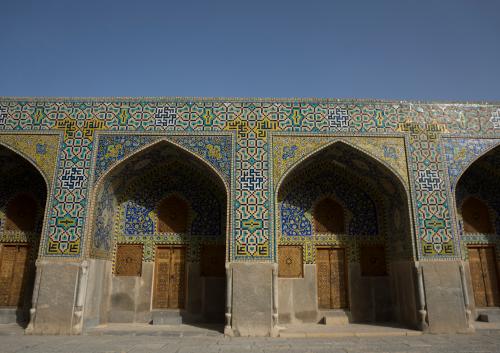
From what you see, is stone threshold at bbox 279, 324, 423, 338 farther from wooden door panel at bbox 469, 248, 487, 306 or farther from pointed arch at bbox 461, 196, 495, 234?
pointed arch at bbox 461, 196, 495, 234

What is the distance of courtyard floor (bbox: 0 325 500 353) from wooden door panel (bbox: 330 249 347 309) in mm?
1444

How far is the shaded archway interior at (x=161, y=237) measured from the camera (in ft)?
24.8

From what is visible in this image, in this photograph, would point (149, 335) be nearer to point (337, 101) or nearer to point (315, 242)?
point (315, 242)

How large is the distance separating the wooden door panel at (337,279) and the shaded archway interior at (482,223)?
8.55ft

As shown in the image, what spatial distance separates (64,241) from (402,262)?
234 inches

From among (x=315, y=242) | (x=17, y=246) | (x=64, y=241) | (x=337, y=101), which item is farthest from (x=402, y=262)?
(x=17, y=246)

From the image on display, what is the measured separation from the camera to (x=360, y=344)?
5629 millimetres

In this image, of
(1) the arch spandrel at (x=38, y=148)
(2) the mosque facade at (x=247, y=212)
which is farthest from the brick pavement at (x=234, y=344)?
(1) the arch spandrel at (x=38, y=148)

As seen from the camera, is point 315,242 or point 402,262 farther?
point 315,242

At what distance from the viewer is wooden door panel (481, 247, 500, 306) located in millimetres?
8047

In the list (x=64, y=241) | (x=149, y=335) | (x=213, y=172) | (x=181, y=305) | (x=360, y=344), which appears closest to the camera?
(x=360, y=344)

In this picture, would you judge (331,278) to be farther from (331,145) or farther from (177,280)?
(177,280)

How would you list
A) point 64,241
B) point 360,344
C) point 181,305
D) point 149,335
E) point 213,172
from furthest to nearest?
point 181,305, point 213,172, point 64,241, point 149,335, point 360,344

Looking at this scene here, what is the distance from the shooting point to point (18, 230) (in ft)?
26.6
